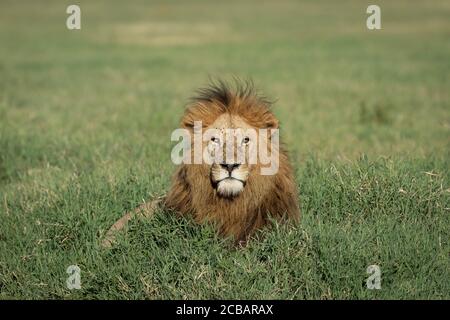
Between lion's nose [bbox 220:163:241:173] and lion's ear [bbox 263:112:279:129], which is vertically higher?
lion's ear [bbox 263:112:279:129]

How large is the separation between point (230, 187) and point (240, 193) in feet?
0.45

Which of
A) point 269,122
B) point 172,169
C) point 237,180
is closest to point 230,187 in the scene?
point 237,180

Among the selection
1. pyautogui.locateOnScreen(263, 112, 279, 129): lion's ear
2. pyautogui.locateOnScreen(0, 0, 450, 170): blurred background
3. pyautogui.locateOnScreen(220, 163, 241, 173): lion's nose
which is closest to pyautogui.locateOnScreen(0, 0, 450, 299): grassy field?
pyautogui.locateOnScreen(0, 0, 450, 170): blurred background

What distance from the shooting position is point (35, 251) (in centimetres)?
522

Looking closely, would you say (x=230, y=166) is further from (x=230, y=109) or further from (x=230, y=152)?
(x=230, y=109)

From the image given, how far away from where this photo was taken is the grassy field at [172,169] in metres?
4.64

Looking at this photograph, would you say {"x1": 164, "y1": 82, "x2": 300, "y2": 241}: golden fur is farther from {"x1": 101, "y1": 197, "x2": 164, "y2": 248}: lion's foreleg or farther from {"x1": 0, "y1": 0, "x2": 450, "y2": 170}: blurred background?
{"x1": 0, "y1": 0, "x2": 450, "y2": 170}: blurred background

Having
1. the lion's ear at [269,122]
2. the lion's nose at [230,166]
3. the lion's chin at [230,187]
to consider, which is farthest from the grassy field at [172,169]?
the lion's ear at [269,122]

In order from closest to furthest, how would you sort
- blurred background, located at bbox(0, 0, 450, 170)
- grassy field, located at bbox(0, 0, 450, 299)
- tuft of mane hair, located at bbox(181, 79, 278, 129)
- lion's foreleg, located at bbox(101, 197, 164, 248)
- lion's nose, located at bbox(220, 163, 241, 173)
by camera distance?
lion's nose, located at bbox(220, 163, 241, 173) < grassy field, located at bbox(0, 0, 450, 299) < tuft of mane hair, located at bbox(181, 79, 278, 129) < lion's foreleg, located at bbox(101, 197, 164, 248) < blurred background, located at bbox(0, 0, 450, 170)

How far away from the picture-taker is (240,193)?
467 centimetres

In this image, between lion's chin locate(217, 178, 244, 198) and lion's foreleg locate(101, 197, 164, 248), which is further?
lion's foreleg locate(101, 197, 164, 248)

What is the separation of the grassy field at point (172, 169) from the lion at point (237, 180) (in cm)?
11

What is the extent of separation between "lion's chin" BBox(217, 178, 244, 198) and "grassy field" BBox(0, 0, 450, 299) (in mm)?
329

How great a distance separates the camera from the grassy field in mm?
4637
